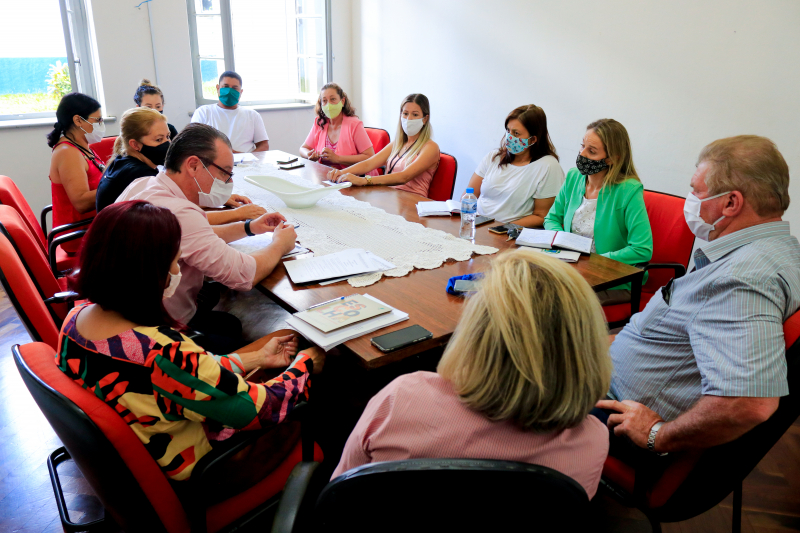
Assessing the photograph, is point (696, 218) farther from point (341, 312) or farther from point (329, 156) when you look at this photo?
point (329, 156)

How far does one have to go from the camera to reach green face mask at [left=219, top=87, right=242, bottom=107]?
4.15m

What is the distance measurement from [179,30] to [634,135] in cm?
417

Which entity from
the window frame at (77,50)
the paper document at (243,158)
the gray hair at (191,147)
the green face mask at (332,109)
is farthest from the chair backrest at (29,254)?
the window frame at (77,50)

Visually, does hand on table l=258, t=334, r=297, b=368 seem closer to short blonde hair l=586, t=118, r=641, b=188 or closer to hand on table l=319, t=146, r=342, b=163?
short blonde hair l=586, t=118, r=641, b=188

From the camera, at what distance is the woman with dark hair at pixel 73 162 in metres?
2.65

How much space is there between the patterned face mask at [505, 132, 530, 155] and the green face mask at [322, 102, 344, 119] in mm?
1696

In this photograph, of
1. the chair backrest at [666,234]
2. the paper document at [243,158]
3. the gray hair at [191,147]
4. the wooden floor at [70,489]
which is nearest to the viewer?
the wooden floor at [70,489]

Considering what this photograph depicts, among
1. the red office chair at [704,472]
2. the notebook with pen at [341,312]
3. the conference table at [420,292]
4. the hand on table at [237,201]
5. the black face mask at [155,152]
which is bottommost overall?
the red office chair at [704,472]

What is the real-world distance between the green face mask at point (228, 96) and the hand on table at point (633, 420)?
12.8 ft

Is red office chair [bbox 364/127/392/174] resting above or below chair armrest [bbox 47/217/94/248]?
above

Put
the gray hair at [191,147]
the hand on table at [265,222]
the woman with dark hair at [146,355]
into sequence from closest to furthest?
the woman with dark hair at [146,355], the gray hair at [191,147], the hand on table at [265,222]

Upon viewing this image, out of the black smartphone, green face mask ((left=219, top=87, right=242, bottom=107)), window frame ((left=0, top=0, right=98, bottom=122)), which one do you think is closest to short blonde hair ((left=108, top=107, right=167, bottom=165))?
the black smartphone

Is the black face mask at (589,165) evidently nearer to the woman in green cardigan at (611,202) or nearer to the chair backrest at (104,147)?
the woman in green cardigan at (611,202)

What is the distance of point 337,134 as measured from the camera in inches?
161
